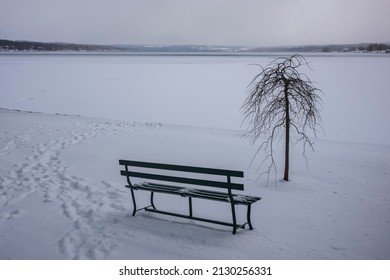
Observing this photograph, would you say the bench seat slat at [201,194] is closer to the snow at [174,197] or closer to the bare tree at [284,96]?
the snow at [174,197]

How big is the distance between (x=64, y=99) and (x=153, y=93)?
20.0 feet

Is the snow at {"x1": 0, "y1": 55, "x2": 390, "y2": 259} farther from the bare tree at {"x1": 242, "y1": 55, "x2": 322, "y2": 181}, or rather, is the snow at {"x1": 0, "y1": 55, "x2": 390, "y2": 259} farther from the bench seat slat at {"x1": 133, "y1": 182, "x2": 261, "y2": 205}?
the bare tree at {"x1": 242, "y1": 55, "x2": 322, "y2": 181}

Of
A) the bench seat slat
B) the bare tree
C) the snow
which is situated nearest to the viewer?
the snow

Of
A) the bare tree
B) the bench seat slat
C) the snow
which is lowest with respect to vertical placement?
the snow

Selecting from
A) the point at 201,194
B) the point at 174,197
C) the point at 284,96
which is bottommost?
the point at 174,197

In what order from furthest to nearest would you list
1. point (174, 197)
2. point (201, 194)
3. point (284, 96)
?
point (284, 96)
point (174, 197)
point (201, 194)

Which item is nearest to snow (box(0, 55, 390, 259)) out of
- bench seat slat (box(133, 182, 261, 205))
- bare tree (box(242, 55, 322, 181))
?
bench seat slat (box(133, 182, 261, 205))

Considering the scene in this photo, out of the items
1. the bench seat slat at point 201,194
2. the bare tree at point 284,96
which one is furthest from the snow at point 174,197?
the bare tree at point 284,96

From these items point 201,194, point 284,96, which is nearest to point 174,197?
point 201,194

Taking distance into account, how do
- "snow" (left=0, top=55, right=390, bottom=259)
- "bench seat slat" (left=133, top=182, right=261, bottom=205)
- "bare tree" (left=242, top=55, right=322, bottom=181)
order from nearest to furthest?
"snow" (left=0, top=55, right=390, bottom=259) < "bench seat slat" (left=133, top=182, right=261, bottom=205) < "bare tree" (left=242, top=55, right=322, bottom=181)

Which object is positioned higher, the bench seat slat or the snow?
the bench seat slat

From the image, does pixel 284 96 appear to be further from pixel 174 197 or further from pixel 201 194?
pixel 201 194

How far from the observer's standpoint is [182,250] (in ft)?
14.9
